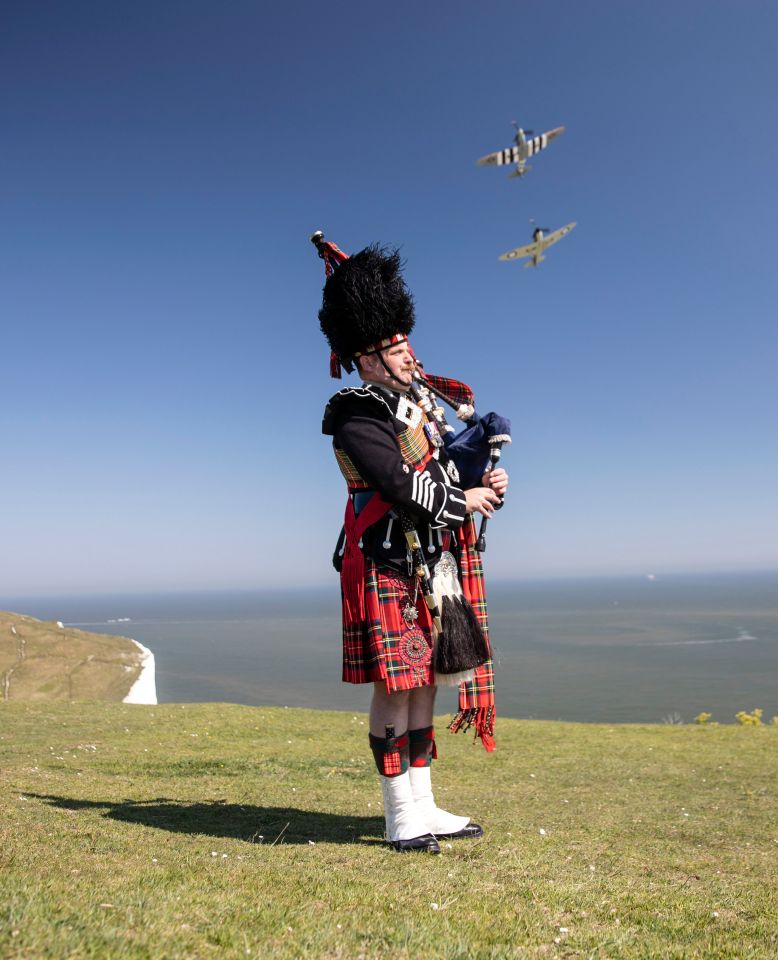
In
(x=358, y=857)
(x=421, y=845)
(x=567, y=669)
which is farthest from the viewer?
(x=567, y=669)

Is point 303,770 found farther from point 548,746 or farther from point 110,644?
point 110,644

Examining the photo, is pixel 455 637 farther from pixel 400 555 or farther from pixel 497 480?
pixel 497 480

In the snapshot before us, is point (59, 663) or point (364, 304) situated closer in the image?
point (364, 304)

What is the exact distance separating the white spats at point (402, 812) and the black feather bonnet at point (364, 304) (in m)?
2.30

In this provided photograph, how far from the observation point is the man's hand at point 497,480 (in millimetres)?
4215

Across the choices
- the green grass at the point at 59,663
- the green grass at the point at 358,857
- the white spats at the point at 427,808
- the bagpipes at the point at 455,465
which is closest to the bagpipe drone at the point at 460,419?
the bagpipes at the point at 455,465

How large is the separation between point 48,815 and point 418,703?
86.1 inches

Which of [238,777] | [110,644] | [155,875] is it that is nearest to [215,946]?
[155,875]

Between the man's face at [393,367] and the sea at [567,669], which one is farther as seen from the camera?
the sea at [567,669]

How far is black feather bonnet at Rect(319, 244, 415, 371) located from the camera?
4156mm

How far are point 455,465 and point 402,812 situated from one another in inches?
74.8

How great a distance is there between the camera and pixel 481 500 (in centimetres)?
409

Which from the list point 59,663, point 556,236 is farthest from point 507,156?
point 59,663

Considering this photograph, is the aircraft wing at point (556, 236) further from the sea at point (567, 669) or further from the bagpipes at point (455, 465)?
the sea at point (567, 669)
